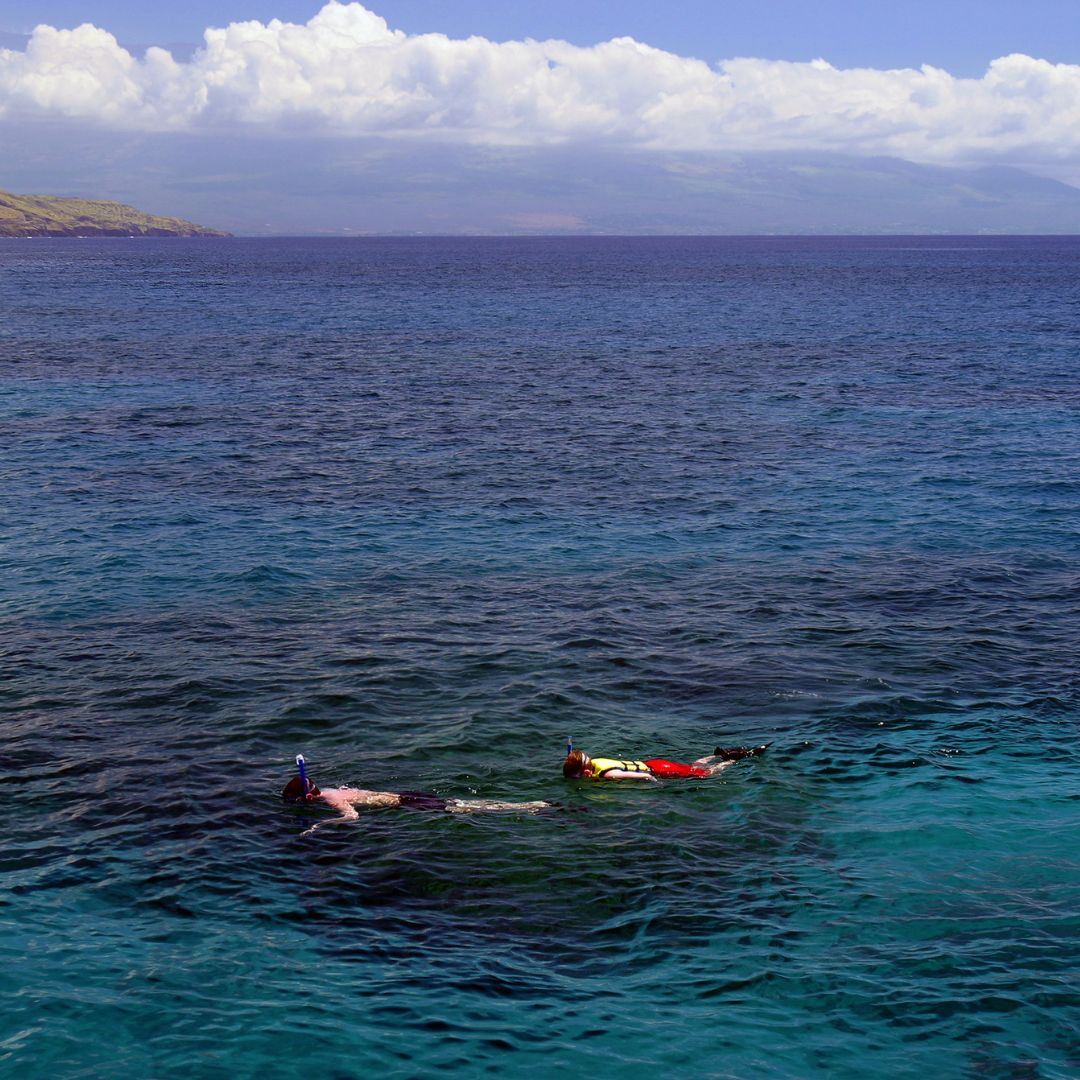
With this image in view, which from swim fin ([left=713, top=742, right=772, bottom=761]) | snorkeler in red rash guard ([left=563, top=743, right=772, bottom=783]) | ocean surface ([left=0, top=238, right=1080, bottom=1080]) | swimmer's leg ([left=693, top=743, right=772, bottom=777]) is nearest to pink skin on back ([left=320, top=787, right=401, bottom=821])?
ocean surface ([left=0, top=238, right=1080, bottom=1080])

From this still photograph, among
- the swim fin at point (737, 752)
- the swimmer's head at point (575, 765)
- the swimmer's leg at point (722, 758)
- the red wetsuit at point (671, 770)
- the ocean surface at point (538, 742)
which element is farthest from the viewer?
the swim fin at point (737, 752)

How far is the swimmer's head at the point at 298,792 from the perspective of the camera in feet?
90.8

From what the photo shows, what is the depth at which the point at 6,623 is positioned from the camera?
39719 millimetres

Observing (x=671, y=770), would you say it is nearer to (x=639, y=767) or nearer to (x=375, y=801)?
(x=639, y=767)

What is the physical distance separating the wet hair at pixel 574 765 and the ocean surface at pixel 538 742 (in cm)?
38

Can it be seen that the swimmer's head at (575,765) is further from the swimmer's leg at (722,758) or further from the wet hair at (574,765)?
the swimmer's leg at (722,758)

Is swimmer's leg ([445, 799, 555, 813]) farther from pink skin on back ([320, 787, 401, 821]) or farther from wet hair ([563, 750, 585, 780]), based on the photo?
pink skin on back ([320, 787, 401, 821])

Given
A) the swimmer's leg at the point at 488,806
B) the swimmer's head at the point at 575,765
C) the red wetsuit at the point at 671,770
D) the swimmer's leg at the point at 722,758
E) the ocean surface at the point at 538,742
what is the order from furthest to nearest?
the swimmer's leg at the point at 722,758 → the red wetsuit at the point at 671,770 → the swimmer's head at the point at 575,765 → the swimmer's leg at the point at 488,806 → the ocean surface at the point at 538,742

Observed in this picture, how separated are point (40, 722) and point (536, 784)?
47.6 feet

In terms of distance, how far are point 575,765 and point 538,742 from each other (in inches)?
119

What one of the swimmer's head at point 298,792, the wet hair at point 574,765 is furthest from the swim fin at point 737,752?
the swimmer's head at point 298,792

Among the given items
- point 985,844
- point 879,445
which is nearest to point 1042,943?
point 985,844

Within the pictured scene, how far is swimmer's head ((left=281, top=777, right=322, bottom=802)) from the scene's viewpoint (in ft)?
90.8

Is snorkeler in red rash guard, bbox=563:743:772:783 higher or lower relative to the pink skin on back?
higher
